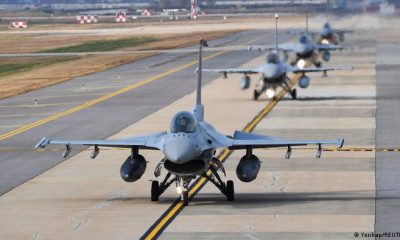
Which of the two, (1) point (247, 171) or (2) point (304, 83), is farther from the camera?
(2) point (304, 83)

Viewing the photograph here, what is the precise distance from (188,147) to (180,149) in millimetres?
254

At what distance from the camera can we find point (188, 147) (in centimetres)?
3203

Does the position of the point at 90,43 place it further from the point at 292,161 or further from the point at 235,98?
the point at 292,161

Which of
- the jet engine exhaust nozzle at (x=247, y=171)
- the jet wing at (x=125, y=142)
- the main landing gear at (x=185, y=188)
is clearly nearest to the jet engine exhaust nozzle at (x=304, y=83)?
the main landing gear at (x=185, y=188)

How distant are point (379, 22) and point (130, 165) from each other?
109 metres

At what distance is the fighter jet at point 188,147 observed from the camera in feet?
106

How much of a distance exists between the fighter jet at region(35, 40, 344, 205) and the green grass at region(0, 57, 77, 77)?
206 ft

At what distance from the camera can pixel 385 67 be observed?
321ft

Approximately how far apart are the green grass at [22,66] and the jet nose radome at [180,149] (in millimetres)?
65136

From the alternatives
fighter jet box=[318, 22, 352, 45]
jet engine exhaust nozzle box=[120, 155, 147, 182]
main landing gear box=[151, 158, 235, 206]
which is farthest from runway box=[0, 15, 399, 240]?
fighter jet box=[318, 22, 352, 45]

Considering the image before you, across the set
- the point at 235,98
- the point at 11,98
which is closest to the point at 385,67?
the point at 235,98

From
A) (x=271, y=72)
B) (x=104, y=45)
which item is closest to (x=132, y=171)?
(x=271, y=72)

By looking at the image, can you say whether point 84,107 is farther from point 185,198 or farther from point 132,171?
point 185,198

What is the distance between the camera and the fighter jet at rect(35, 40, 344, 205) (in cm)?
3228
